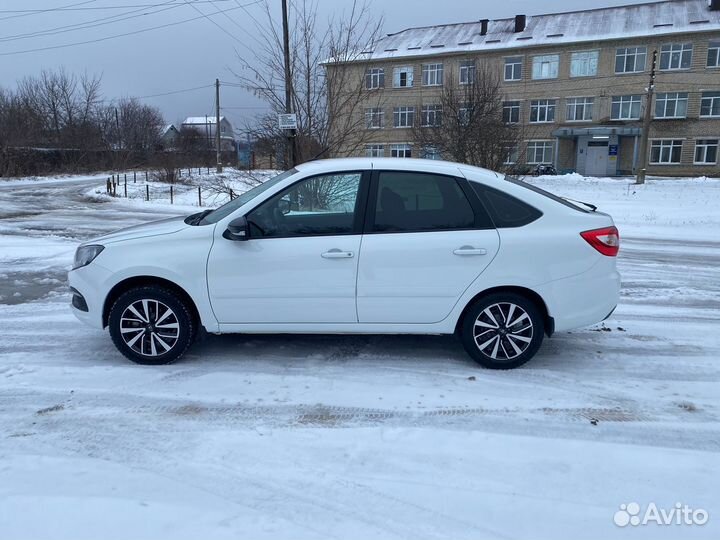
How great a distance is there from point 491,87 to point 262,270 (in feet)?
61.1

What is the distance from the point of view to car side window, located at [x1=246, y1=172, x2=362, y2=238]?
15.2 feet

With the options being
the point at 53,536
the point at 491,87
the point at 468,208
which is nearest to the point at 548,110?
the point at 491,87

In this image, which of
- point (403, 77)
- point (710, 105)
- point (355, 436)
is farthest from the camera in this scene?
point (403, 77)

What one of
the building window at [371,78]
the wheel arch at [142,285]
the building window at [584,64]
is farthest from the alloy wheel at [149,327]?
the building window at [584,64]

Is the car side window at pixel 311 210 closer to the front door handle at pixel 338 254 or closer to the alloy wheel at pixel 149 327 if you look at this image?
the front door handle at pixel 338 254

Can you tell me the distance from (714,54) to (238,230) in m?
49.5

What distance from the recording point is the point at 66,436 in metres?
3.61

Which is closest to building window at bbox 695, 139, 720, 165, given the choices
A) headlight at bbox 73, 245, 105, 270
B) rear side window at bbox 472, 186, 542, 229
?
rear side window at bbox 472, 186, 542, 229

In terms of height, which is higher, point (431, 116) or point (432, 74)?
point (432, 74)

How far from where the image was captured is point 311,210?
4.74 m

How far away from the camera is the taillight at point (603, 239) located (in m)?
4.55

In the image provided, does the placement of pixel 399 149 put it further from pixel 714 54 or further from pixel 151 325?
pixel 151 325

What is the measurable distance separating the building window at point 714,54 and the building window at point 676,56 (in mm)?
1304

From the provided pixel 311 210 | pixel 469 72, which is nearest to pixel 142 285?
pixel 311 210
